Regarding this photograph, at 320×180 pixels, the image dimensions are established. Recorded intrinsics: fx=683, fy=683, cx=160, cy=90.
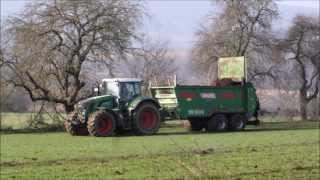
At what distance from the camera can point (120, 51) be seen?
40.4 meters

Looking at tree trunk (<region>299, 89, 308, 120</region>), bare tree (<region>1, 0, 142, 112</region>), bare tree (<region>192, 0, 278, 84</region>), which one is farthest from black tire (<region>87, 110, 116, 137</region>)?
tree trunk (<region>299, 89, 308, 120</region>)

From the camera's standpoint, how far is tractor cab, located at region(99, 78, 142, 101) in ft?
104

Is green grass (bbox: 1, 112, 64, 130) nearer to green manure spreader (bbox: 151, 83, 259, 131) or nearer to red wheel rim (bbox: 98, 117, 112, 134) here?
green manure spreader (bbox: 151, 83, 259, 131)

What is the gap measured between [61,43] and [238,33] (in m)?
16.2

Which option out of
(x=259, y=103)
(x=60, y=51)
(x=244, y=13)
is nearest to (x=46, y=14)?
(x=60, y=51)

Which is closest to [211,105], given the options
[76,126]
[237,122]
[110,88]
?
[237,122]

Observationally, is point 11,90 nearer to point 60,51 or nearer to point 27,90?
point 27,90

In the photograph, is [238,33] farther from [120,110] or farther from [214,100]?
[120,110]

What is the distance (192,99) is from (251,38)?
58.2ft

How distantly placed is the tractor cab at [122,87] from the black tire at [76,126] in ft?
6.22

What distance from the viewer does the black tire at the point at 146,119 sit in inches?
1243

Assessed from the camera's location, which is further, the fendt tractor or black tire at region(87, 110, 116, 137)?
the fendt tractor

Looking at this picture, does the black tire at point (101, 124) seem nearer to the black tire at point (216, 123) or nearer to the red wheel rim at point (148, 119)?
the red wheel rim at point (148, 119)

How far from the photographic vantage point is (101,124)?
30.7 meters
